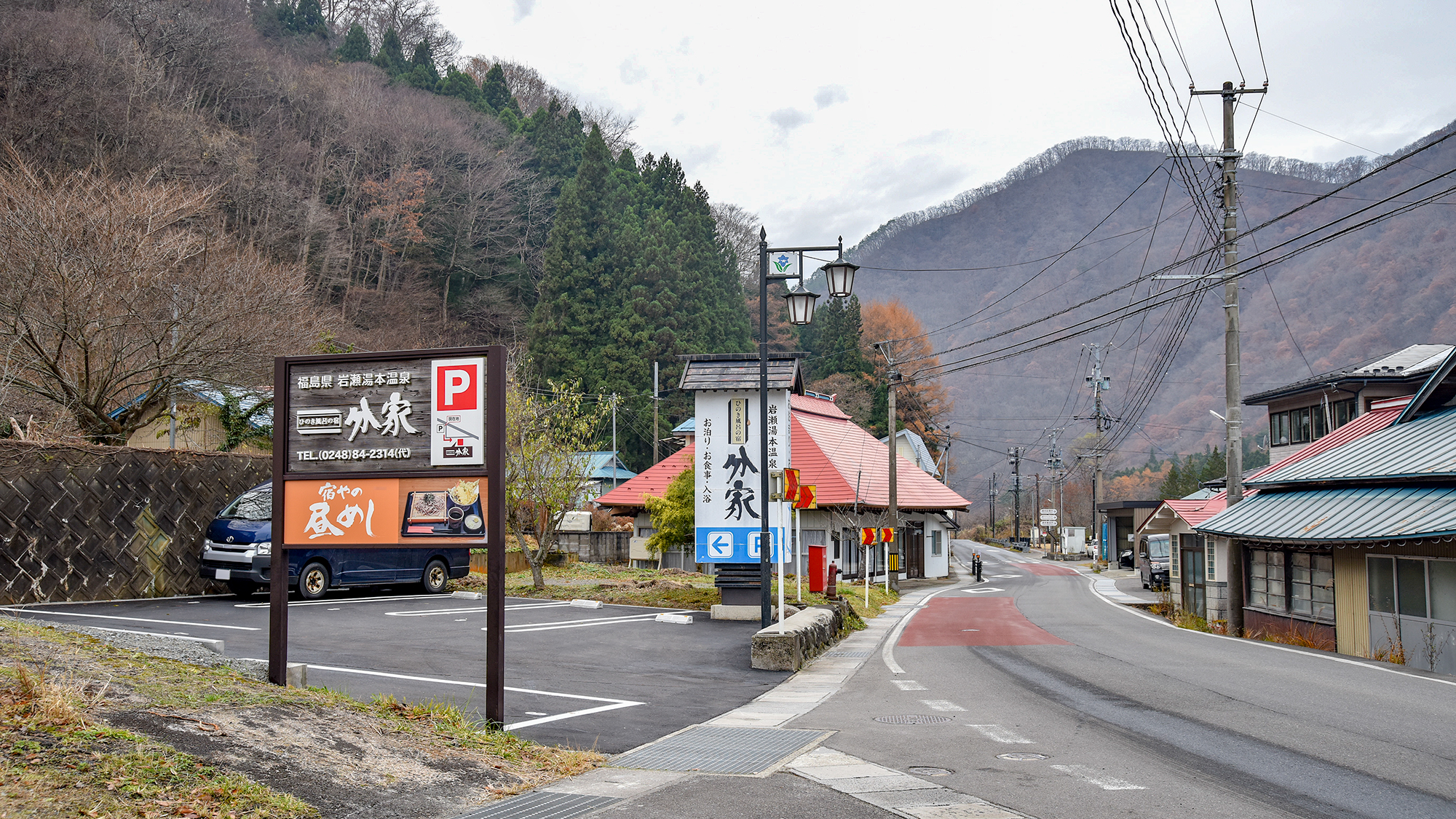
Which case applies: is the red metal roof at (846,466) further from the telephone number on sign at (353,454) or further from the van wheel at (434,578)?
the telephone number on sign at (353,454)

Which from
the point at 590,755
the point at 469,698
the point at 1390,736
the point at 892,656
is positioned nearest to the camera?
the point at 590,755

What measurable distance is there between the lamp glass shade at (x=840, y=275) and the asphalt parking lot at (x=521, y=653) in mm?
6216

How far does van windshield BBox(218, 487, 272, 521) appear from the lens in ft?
58.4

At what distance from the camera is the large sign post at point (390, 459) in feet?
24.9

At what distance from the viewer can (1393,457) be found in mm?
18156

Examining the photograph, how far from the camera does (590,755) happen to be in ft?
23.8

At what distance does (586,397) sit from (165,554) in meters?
34.9

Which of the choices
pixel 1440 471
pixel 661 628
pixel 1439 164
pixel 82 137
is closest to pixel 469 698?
pixel 661 628

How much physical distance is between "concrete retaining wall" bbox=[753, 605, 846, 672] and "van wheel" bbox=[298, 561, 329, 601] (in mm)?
9926

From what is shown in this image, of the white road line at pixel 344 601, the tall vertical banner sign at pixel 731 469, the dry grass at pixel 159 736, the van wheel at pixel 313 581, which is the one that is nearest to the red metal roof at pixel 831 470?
the tall vertical banner sign at pixel 731 469

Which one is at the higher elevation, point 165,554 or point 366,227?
point 366,227

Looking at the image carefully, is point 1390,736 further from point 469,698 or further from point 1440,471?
point 1440,471

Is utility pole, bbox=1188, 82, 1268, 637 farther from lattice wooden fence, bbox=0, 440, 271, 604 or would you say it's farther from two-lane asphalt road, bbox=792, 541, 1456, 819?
lattice wooden fence, bbox=0, 440, 271, 604

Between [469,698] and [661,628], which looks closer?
[469,698]
